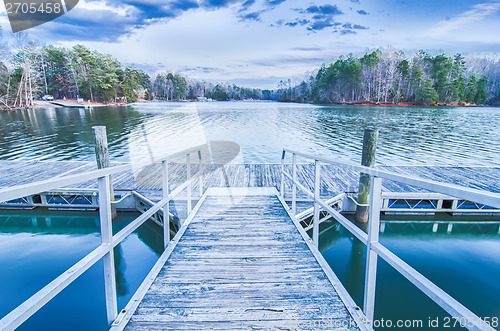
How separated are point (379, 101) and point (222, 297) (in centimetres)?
7268

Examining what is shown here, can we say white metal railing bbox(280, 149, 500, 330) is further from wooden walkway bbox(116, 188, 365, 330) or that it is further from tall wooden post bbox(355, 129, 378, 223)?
tall wooden post bbox(355, 129, 378, 223)

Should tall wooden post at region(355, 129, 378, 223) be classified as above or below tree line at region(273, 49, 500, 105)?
below

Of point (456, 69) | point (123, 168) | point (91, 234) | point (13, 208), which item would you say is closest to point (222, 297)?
Answer: point (123, 168)

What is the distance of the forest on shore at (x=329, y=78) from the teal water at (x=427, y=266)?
50.5m

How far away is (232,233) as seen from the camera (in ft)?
9.73

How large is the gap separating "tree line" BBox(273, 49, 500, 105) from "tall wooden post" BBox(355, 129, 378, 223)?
63.4 meters

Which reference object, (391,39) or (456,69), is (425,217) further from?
(391,39)

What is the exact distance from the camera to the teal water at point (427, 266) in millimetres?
4066

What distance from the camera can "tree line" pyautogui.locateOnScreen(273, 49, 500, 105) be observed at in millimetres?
59531

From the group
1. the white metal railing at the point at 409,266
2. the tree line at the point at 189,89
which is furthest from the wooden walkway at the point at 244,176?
the tree line at the point at 189,89

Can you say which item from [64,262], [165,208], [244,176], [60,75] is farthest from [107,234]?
[60,75]

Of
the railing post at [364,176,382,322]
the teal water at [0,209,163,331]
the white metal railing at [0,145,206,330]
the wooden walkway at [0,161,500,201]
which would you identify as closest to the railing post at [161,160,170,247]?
the white metal railing at [0,145,206,330]

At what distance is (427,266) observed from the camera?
5.29m

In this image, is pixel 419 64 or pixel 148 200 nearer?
pixel 148 200
